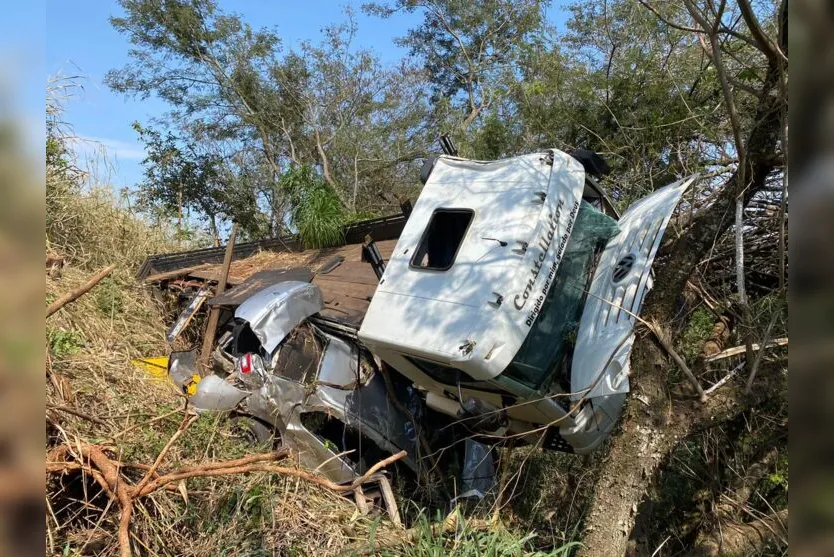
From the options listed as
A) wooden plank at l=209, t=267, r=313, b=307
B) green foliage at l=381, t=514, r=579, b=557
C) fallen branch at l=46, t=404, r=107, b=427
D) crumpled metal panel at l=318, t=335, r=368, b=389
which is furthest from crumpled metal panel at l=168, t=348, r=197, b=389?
green foliage at l=381, t=514, r=579, b=557

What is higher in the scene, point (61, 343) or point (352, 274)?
point (61, 343)

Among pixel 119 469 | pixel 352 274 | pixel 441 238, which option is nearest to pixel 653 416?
pixel 441 238

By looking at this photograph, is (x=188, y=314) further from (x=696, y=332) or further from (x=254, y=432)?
(x=696, y=332)

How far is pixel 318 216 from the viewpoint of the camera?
32.1 ft

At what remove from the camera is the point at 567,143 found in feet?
31.4

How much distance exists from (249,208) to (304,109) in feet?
13.1

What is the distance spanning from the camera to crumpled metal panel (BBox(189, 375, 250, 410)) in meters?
5.18

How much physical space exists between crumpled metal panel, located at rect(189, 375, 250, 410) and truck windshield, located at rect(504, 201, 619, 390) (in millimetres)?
2663

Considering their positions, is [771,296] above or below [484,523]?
above

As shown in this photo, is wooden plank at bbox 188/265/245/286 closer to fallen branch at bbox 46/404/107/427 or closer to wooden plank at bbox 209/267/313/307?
wooden plank at bbox 209/267/313/307

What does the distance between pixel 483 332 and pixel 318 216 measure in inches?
252
